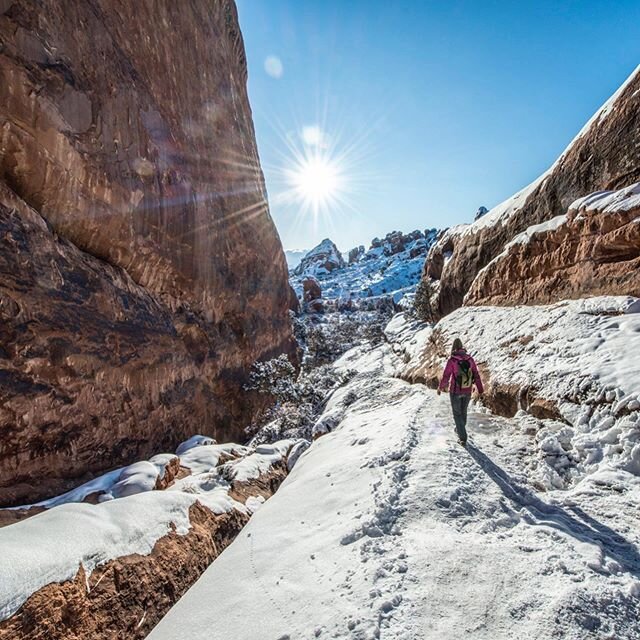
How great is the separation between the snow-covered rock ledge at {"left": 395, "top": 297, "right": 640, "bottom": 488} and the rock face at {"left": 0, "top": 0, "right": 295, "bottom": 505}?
10.1m

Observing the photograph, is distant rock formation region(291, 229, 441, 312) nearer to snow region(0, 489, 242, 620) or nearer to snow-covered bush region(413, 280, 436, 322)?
snow-covered bush region(413, 280, 436, 322)

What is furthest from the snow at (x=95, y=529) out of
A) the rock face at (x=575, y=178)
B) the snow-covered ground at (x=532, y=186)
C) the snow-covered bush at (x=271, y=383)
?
the snow-covered ground at (x=532, y=186)

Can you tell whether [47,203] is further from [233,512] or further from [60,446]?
[233,512]

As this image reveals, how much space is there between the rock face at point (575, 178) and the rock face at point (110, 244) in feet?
44.5

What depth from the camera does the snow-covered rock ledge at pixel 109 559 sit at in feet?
9.45

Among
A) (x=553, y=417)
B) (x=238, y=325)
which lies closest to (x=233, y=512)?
(x=553, y=417)

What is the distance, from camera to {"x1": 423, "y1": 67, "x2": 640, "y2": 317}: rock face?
9.72 m

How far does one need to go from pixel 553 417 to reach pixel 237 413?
13.7 m

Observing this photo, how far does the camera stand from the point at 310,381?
2062 centimetres

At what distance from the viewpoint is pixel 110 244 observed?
10.8 m

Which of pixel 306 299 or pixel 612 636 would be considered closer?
pixel 612 636

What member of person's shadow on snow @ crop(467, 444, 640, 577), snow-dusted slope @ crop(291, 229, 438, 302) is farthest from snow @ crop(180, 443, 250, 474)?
snow-dusted slope @ crop(291, 229, 438, 302)

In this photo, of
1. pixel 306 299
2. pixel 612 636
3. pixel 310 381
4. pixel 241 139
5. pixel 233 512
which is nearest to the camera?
pixel 612 636

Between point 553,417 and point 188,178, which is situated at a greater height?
point 188,178
